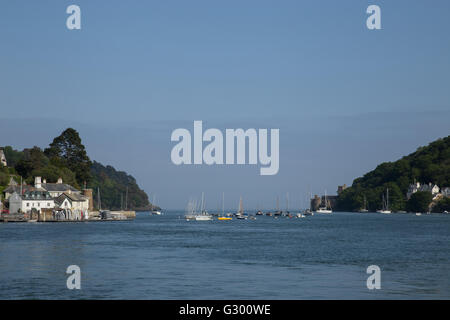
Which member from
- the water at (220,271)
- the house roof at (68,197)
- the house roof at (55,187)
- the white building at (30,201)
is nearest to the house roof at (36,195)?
the white building at (30,201)

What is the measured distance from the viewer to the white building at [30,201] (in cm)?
16225

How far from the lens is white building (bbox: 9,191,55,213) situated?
16225cm

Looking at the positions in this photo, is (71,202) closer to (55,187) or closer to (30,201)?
(55,187)

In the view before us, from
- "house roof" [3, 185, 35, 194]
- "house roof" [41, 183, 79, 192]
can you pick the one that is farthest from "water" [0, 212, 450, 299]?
"house roof" [41, 183, 79, 192]

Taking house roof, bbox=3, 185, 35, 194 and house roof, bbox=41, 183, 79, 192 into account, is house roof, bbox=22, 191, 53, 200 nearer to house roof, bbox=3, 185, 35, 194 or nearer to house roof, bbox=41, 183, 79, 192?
house roof, bbox=3, 185, 35, 194

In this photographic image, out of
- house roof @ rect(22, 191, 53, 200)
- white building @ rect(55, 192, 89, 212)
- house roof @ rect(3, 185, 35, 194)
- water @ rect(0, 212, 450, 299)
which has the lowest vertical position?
water @ rect(0, 212, 450, 299)

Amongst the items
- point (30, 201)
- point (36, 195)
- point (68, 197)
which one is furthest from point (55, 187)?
point (30, 201)

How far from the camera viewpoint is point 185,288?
139ft

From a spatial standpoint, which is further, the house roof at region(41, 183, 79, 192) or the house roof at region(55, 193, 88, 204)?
the house roof at region(41, 183, 79, 192)

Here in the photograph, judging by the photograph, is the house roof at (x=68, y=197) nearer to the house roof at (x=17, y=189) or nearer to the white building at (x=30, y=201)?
the white building at (x=30, y=201)

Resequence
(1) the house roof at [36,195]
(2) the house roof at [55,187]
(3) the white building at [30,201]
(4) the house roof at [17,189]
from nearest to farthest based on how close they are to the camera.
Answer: (3) the white building at [30,201] → (1) the house roof at [36,195] → (4) the house roof at [17,189] → (2) the house roof at [55,187]
